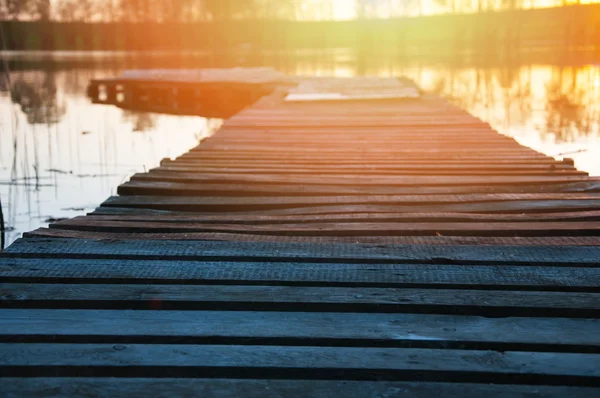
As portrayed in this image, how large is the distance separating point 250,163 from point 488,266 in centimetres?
286

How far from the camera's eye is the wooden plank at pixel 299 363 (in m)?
1.85

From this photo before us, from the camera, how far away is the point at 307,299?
7.66 ft

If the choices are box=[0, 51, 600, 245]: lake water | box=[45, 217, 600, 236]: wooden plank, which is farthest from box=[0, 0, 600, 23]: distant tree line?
box=[45, 217, 600, 236]: wooden plank

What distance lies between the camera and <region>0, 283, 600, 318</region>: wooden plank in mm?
2258

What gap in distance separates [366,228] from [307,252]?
1.60ft

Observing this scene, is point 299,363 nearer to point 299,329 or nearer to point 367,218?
point 299,329

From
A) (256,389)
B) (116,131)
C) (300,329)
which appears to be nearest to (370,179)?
(300,329)

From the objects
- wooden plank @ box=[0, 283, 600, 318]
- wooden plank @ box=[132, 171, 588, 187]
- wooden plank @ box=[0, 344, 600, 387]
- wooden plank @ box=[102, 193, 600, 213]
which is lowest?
wooden plank @ box=[0, 344, 600, 387]

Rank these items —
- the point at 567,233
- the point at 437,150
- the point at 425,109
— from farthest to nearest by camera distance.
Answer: the point at 425,109 < the point at 437,150 < the point at 567,233

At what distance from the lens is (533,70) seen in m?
23.7

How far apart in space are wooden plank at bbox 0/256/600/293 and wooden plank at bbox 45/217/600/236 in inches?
Answer: 21.4

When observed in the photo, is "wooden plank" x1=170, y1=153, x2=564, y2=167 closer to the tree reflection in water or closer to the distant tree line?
the tree reflection in water

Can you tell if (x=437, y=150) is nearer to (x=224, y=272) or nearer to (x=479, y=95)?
(x=224, y=272)

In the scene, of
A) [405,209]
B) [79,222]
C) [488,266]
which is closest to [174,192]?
[79,222]
